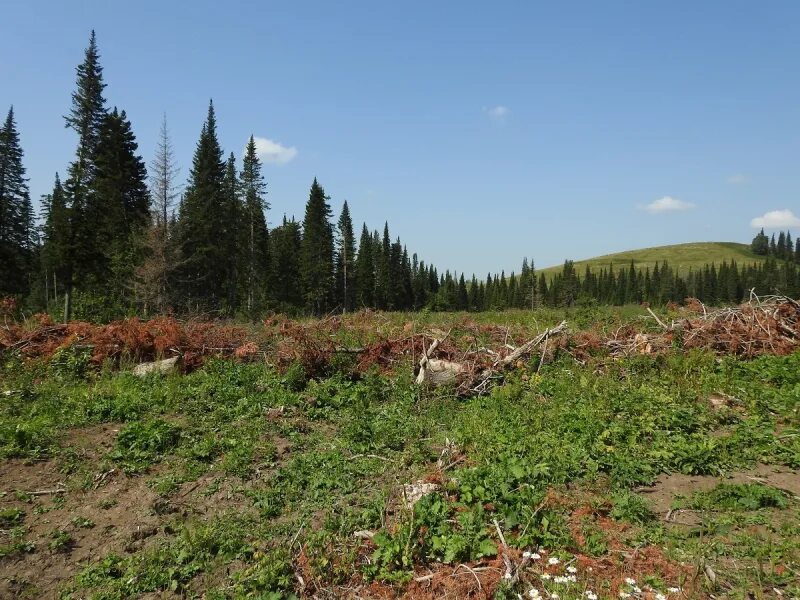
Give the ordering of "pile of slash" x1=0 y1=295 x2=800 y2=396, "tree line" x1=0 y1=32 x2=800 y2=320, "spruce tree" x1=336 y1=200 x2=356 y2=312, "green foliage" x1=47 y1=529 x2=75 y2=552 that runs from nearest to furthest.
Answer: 1. "green foliage" x1=47 y1=529 x2=75 y2=552
2. "pile of slash" x1=0 y1=295 x2=800 y2=396
3. "tree line" x1=0 y1=32 x2=800 y2=320
4. "spruce tree" x1=336 y1=200 x2=356 y2=312

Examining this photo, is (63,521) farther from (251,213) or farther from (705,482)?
(251,213)

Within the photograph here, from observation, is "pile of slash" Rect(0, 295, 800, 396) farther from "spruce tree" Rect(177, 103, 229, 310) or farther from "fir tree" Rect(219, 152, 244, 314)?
"fir tree" Rect(219, 152, 244, 314)

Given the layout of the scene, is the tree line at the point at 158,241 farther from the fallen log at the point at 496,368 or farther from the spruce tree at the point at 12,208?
the fallen log at the point at 496,368

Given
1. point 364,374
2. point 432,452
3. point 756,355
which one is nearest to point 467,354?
point 364,374

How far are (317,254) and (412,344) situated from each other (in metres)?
44.8

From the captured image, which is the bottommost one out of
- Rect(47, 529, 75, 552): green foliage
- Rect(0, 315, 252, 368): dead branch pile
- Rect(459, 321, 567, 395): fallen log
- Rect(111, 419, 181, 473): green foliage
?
Rect(47, 529, 75, 552): green foliage

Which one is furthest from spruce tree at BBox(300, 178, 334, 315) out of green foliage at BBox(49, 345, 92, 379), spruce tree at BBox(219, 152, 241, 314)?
green foliage at BBox(49, 345, 92, 379)

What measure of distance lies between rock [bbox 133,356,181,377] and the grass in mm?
416

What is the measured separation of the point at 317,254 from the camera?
5434 centimetres

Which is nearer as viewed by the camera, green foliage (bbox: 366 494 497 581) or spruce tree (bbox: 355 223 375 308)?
green foliage (bbox: 366 494 497 581)

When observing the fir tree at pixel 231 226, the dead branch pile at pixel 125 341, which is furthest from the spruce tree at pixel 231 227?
the dead branch pile at pixel 125 341

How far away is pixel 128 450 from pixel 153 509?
5.70 ft

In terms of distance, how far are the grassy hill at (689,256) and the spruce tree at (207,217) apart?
5645 inches

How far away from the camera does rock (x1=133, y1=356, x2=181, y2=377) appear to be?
10125 mm
